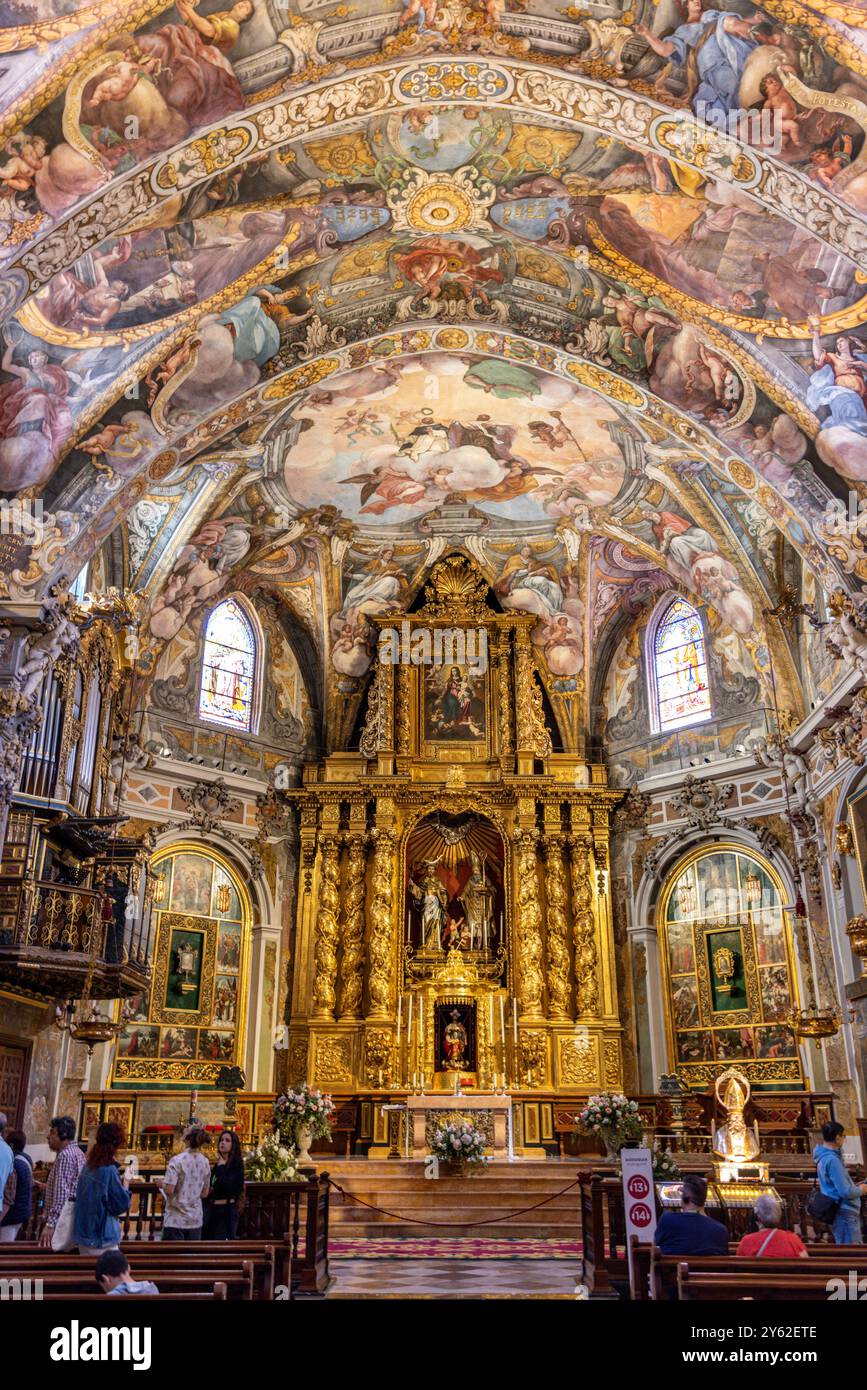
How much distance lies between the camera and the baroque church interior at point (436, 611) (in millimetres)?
12320

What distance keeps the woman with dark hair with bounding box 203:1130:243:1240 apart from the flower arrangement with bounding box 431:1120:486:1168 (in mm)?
6180

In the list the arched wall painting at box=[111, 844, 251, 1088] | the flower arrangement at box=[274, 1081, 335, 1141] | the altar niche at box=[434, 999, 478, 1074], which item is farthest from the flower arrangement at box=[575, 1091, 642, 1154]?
the arched wall painting at box=[111, 844, 251, 1088]

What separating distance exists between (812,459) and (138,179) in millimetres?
9378

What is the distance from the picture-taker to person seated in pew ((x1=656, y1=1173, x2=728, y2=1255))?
732 cm

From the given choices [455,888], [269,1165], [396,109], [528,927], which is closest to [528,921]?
[528,927]

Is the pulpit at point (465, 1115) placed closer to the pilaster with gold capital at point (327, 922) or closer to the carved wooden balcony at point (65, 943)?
the pilaster with gold capital at point (327, 922)

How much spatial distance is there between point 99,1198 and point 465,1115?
12.3 meters

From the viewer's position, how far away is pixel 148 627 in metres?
20.2

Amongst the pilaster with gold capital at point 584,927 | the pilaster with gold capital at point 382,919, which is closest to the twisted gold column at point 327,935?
the pilaster with gold capital at point 382,919

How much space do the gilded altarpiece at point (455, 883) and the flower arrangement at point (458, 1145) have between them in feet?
15.8

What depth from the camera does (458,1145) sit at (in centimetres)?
1543
